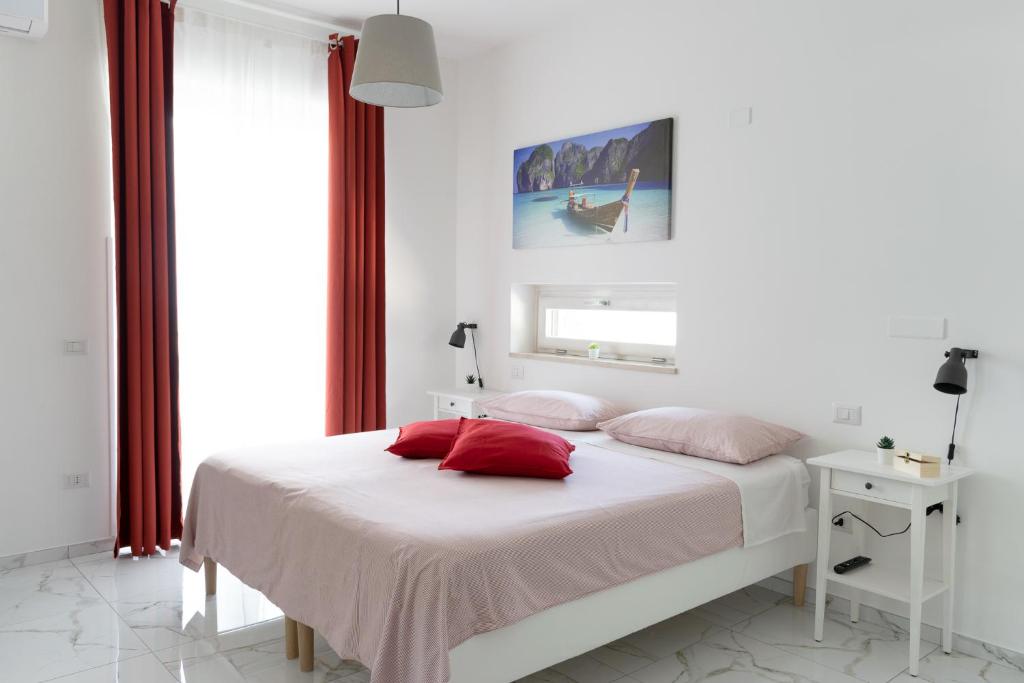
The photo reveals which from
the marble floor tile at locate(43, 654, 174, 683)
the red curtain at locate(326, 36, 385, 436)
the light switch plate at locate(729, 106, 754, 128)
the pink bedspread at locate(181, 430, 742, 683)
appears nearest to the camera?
the pink bedspread at locate(181, 430, 742, 683)

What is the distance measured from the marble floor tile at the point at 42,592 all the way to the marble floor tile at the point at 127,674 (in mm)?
617

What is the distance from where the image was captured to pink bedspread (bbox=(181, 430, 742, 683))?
201 centimetres

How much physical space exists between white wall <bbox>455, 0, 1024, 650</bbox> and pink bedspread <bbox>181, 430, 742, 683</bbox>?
0.81 m

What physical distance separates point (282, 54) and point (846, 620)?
3947 millimetres

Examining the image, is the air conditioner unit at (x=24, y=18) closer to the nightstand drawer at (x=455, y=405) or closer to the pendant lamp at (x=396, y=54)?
the pendant lamp at (x=396, y=54)

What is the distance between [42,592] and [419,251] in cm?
272

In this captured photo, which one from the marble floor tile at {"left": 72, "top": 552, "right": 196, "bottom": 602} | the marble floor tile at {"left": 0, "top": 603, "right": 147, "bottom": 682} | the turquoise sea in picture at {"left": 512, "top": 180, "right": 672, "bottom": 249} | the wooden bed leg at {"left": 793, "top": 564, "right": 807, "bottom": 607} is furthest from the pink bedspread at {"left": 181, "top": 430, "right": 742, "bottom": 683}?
the turquoise sea in picture at {"left": 512, "top": 180, "right": 672, "bottom": 249}

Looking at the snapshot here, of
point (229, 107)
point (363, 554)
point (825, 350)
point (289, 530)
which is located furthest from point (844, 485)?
point (229, 107)

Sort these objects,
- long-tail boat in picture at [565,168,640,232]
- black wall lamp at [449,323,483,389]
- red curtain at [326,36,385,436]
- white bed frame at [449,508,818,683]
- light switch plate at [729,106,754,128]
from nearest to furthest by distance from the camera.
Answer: white bed frame at [449,508,818,683] → light switch plate at [729,106,754,128] → long-tail boat in picture at [565,168,640,232] → red curtain at [326,36,385,436] → black wall lamp at [449,323,483,389]

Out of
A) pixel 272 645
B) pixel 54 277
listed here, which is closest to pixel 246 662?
pixel 272 645

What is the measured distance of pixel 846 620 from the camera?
10.4 feet

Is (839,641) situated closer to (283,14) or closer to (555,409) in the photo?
(555,409)

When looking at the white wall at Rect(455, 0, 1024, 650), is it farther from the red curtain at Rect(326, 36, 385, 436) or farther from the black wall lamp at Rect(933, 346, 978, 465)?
the red curtain at Rect(326, 36, 385, 436)

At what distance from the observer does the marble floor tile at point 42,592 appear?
122 inches
